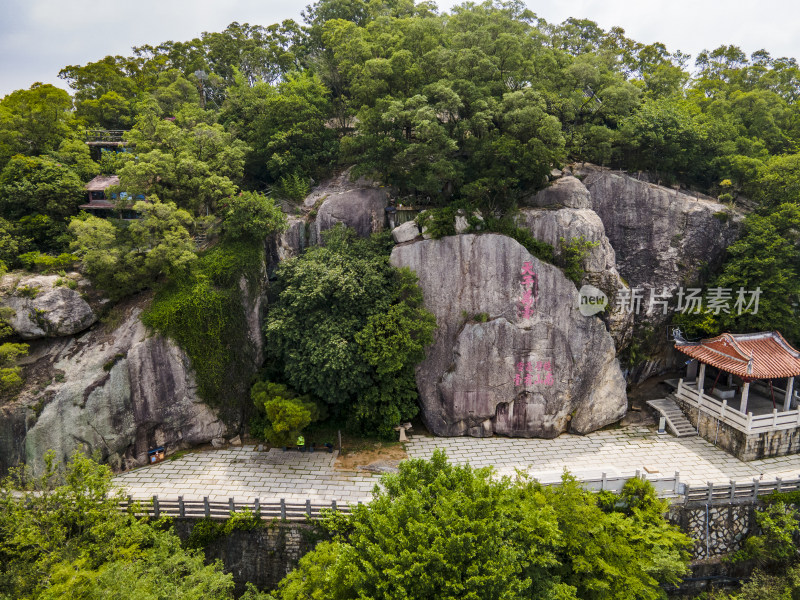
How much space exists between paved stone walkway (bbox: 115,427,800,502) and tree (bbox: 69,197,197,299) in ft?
21.7

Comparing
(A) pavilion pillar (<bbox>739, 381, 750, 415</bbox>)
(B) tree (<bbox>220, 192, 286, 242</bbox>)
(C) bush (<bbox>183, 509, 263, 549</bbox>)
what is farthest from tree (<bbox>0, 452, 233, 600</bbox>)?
(A) pavilion pillar (<bbox>739, 381, 750, 415</bbox>)

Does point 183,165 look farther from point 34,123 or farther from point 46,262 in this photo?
point 34,123

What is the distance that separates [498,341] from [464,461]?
456 centimetres

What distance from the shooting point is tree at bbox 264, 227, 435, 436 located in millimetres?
15992

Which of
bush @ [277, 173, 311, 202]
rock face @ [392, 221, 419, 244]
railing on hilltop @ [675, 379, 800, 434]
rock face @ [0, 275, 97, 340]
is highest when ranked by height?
bush @ [277, 173, 311, 202]

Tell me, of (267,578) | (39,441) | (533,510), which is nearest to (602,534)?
(533,510)

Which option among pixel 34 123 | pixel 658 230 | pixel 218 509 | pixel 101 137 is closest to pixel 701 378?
pixel 658 230

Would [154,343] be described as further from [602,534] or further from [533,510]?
[602,534]

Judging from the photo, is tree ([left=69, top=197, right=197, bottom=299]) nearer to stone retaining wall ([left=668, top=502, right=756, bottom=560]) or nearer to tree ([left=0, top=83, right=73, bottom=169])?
tree ([left=0, top=83, right=73, bottom=169])

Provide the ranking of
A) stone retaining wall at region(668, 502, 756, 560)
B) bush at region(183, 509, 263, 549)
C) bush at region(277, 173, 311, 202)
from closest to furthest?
1. bush at region(183, 509, 263, 549)
2. stone retaining wall at region(668, 502, 756, 560)
3. bush at region(277, 173, 311, 202)

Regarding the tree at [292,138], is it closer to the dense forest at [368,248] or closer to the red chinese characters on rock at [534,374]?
the dense forest at [368,248]

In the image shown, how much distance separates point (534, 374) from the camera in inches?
693

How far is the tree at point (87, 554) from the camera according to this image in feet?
31.6

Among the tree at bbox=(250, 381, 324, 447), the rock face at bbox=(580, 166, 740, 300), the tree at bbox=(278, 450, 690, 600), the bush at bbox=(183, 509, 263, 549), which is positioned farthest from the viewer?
the rock face at bbox=(580, 166, 740, 300)
